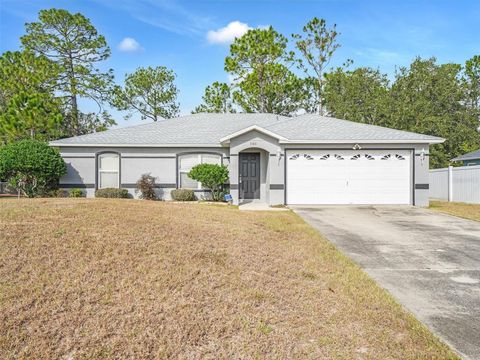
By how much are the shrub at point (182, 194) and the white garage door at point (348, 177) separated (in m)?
4.75

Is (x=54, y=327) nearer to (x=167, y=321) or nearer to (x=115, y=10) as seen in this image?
(x=167, y=321)

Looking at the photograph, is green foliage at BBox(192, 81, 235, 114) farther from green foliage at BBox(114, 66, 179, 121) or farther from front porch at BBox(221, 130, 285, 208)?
front porch at BBox(221, 130, 285, 208)

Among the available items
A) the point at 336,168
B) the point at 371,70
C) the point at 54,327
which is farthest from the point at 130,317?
the point at 371,70

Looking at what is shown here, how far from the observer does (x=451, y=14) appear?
13.8 meters

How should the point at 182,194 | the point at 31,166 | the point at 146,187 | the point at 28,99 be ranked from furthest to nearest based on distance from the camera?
the point at 28,99 < the point at 146,187 < the point at 182,194 < the point at 31,166

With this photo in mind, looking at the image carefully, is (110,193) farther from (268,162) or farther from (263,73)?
(263,73)

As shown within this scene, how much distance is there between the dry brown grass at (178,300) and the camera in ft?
11.4

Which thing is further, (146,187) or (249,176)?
(249,176)

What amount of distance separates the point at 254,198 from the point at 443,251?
34.5 ft

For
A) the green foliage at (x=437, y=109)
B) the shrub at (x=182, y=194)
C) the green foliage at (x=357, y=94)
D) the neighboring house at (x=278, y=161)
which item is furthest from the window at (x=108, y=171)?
the green foliage at (x=437, y=109)

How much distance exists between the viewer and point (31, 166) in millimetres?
15047

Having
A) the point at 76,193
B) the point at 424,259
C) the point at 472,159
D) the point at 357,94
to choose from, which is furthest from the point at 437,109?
the point at 76,193

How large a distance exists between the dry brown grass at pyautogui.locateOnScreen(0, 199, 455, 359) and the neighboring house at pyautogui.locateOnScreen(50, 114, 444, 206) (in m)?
9.04

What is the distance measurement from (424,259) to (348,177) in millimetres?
9125
